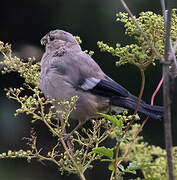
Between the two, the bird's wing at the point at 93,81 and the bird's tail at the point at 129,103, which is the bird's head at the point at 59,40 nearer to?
the bird's wing at the point at 93,81

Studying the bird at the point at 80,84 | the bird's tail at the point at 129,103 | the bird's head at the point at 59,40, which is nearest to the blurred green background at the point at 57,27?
the bird's head at the point at 59,40

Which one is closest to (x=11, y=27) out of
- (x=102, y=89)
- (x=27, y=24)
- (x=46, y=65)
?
(x=27, y=24)

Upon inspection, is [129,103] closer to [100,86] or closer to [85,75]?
[100,86]

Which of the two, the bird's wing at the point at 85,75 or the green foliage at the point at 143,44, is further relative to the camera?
the bird's wing at the point at 85,75

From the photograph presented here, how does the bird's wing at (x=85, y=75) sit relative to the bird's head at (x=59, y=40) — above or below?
below

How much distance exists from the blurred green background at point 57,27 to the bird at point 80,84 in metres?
1.52

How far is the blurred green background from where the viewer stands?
530 cm

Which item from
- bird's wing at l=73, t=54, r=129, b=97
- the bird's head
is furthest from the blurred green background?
bird's wing at l=73, t=54, r=129, b=97

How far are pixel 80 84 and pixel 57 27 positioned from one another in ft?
8.02

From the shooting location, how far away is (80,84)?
345 cm

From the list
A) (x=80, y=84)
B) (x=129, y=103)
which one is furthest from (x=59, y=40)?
(x=129, y=103)

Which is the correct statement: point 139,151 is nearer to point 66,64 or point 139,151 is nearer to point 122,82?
point 66,64

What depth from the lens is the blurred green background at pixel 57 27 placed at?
17.4 feet

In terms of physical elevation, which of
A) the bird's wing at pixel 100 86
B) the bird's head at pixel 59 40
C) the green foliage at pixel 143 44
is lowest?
the green foliage at pixel 143 44
